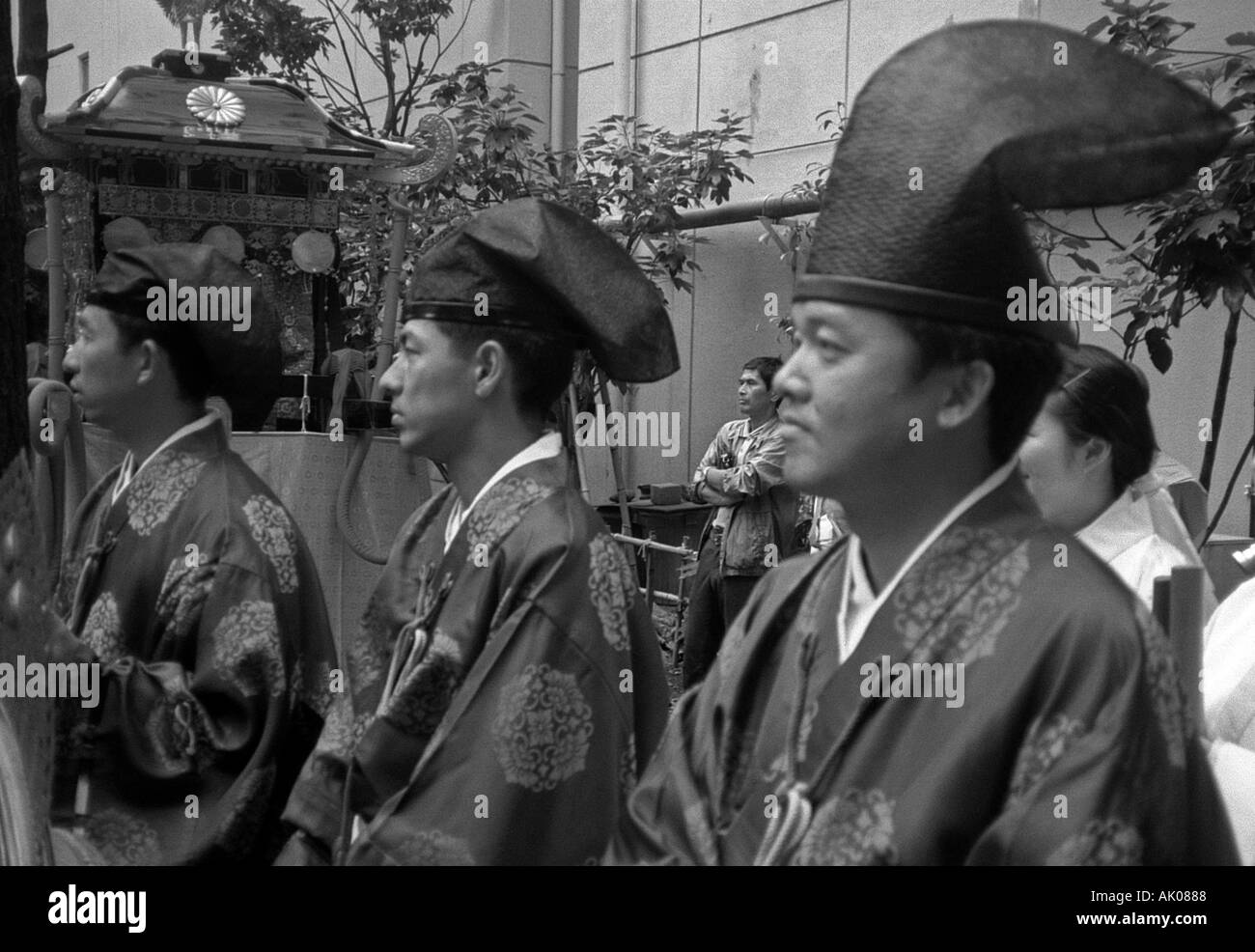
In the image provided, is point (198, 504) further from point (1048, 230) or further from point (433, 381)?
point (1048, 230)

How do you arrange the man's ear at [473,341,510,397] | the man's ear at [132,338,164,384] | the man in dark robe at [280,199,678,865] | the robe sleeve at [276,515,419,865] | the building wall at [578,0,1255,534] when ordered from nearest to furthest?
the man in dark robe at [280,199,678,865] < the robe sleeve at [276,515,419,865] < the man's ear at [473,341,510,397] < the man's ear at [132,338,164,384] < the building wall at [578,0,1255,534]

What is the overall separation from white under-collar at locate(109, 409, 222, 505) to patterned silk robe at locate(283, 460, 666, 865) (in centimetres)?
73

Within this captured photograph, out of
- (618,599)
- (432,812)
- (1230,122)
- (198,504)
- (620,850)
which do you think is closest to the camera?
(1230,122)

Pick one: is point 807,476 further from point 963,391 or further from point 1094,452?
point 1094,452

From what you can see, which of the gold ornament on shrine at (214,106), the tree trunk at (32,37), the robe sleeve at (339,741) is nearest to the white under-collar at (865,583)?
the robe sleeve at (339,741)

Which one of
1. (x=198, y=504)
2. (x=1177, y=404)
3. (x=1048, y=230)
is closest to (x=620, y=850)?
(x=198, y=504)

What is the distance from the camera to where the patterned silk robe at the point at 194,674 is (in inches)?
110

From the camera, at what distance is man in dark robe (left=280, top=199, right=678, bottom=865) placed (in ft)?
7.75

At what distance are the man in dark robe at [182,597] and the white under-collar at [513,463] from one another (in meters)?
0.42

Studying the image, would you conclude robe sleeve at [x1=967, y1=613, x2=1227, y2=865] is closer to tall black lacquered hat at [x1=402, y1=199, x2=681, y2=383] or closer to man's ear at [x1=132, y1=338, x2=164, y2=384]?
tall black lacquered hat at [x1=402, y1=199, x2=681, y2=383]

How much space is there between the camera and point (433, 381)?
2.71 m

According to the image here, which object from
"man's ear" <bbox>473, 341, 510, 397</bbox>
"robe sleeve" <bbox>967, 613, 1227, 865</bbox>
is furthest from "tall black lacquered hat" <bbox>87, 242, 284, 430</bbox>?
"robe sleeve" <bbox>967, 613, 1227, 865</bbox>

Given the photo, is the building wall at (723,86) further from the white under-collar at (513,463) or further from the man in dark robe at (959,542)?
the man in dark robe at (959,542)
